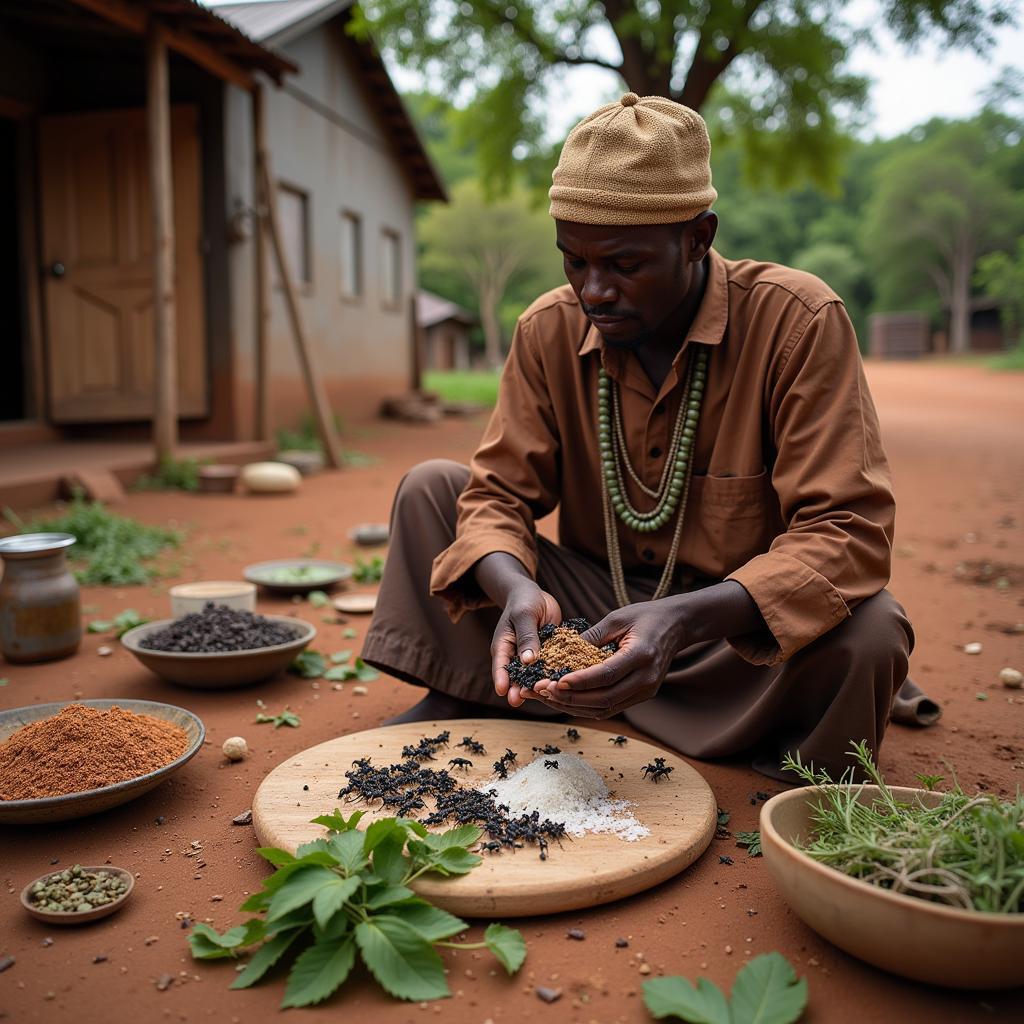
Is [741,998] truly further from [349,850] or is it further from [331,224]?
[331,224]

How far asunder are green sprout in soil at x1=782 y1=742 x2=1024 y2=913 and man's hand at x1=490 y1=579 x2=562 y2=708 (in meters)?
0.67

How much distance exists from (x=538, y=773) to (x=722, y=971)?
0.64 m

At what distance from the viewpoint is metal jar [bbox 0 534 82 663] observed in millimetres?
3354

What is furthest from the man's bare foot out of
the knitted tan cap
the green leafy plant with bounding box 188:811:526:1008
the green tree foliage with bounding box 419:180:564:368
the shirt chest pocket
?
the green tree foliage with bounding box 419:180:564:368

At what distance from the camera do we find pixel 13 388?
1041cm

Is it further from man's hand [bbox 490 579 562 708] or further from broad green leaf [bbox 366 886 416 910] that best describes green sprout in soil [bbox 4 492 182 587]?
broad green leaf [bbox 366 886 416 910]

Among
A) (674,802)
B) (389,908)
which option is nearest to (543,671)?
(674,802)

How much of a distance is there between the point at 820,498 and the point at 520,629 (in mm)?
774

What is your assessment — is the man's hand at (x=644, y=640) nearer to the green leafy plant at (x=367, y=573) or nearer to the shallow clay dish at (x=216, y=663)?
the shallow clay dish at (x=216, y=663)

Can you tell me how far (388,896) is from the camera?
174cm

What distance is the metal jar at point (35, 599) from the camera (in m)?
3.35

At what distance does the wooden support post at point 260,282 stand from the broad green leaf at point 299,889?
7928mm

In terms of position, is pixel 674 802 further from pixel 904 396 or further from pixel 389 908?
pixel 904 396

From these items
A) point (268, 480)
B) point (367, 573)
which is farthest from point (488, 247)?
→ point (367, 573)
